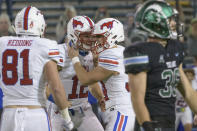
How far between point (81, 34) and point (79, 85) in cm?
54

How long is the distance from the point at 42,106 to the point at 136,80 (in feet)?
Answer: 3.93

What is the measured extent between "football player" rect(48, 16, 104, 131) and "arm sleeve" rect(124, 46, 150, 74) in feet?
5.56

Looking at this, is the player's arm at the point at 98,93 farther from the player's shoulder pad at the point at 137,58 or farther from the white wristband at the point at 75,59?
the player's shoulder pad at the point at 137,58

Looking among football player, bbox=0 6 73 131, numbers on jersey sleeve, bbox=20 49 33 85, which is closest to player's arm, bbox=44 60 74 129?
football player, bbox=0 6 73 131

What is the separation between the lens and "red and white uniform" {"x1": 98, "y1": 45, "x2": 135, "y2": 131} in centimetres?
485

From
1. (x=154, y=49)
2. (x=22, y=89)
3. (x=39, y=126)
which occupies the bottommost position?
(x=39, y=126)

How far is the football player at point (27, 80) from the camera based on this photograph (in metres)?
4.30

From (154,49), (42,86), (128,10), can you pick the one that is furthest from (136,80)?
(128,10)

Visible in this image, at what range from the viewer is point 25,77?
14.2ft

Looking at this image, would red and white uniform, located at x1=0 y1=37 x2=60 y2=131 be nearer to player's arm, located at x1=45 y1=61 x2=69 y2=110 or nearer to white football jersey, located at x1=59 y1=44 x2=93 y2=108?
player's arm, located at x1=45 y1=61 x2=69 y2=110

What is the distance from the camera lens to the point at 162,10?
374cm

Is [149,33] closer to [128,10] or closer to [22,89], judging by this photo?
[22,89]

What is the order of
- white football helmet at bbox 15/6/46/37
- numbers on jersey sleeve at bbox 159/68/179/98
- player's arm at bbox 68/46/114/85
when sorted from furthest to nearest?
player's arm at bbox 68/46/114/85, white football helmet at bbox 15/6/46/37, numbers on jersey sleeve at bbox 159/68/179/98

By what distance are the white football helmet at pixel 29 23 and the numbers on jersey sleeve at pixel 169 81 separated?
1412 millimetres
